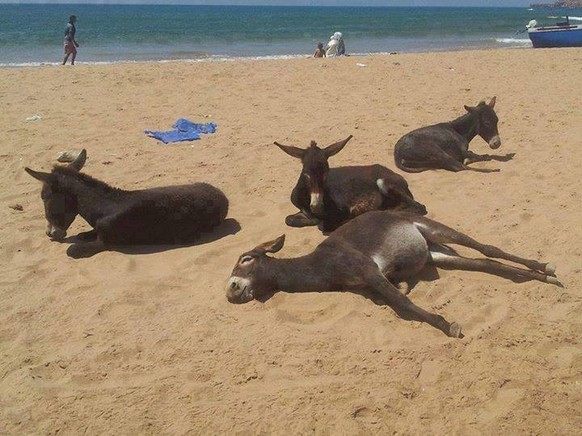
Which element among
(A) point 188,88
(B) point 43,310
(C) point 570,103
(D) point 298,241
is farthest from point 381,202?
(A) point 188,88

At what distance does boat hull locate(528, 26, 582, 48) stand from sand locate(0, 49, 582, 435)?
1778 cm

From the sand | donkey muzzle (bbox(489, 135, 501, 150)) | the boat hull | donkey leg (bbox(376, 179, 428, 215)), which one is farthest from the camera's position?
the boat hull

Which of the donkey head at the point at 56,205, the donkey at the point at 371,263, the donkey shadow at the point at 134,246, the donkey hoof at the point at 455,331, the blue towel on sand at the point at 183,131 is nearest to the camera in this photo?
the donkey hoof at the point at 455,331

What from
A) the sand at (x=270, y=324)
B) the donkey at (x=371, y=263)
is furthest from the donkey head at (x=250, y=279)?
the sand at (x=270, y=324)

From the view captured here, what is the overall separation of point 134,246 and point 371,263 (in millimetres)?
2882

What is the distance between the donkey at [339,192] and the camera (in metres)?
6.81

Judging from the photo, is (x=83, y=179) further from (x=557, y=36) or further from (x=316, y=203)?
(x=557, y=36)

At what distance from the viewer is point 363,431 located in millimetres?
3660

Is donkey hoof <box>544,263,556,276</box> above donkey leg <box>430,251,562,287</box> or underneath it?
above

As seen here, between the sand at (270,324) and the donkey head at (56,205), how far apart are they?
186mm

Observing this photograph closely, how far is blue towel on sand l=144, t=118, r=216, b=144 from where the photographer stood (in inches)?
409

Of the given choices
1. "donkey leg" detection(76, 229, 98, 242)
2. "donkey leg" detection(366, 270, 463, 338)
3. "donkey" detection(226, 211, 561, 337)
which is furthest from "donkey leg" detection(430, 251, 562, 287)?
"donkey leg" detection(76, 229, 98, 242)

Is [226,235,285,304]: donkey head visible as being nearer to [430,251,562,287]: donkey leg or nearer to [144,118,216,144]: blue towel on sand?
[430,251,562,287]: donkey leg

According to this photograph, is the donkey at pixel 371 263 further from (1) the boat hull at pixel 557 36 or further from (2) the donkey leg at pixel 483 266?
(1) the boat hull at pixel 557 36
